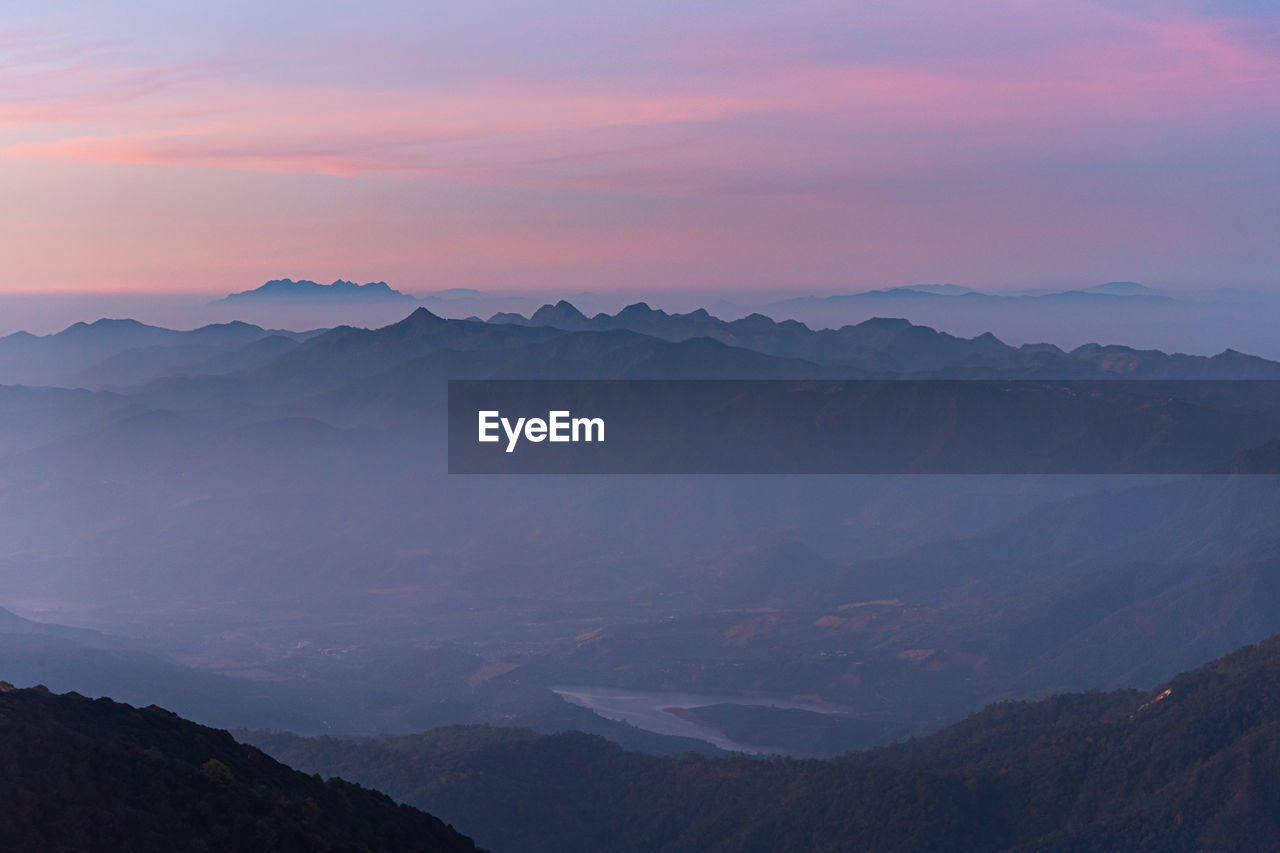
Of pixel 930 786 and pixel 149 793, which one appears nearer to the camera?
pixel 149 793

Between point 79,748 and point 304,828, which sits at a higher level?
point 79,748

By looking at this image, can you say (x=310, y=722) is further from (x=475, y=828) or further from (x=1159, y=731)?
(x=1159, y=731)

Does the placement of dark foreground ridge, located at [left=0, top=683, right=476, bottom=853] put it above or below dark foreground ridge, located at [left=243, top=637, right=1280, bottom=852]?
above

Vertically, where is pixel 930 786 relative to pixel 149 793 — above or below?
below

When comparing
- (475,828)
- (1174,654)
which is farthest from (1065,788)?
(1174,654)
